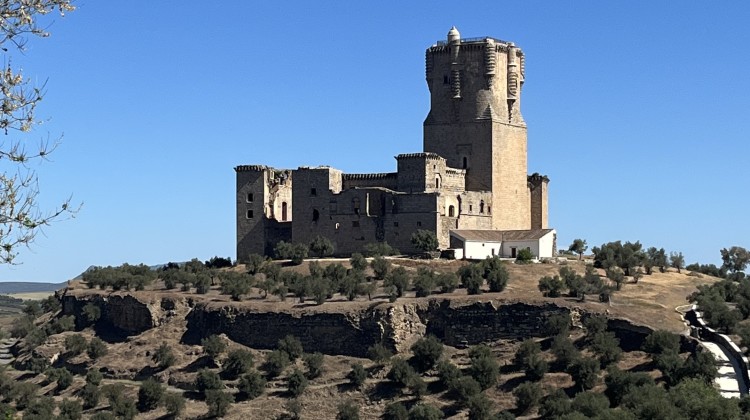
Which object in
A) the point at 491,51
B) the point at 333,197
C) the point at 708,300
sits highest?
the point at 491,51

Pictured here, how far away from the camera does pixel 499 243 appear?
66062mm

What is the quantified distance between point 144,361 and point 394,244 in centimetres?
1502

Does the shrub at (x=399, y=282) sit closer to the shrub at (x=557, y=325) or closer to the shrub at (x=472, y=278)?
the shrub at (x=472, y=278)

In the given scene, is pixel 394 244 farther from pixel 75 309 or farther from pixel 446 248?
pixel 75 309

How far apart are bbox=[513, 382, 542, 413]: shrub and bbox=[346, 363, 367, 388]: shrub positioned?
727 cm

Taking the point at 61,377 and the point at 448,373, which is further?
the point at 61,377

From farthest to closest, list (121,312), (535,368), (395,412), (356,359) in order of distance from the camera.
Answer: (121,312), (356,359), (535,368), (395,412)

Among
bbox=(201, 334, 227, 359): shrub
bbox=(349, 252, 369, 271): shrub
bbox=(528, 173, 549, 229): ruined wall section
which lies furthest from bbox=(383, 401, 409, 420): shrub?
bbox=(528, 173, 549, 229): ruined wall section

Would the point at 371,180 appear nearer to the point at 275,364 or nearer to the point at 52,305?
the point at 275,364

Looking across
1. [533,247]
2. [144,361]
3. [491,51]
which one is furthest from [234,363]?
[491,51]

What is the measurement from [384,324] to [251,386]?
722cm

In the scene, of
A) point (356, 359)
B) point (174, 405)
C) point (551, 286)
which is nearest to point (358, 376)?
point (356, 359)

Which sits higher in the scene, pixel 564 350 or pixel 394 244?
pixel 394 244

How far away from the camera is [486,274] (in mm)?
60188
